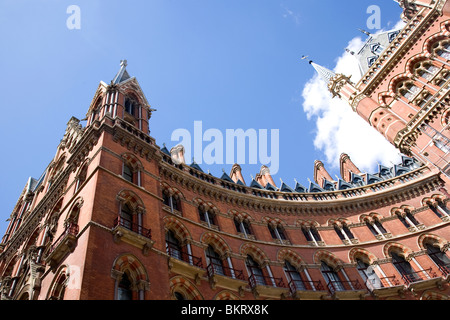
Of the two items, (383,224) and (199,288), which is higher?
(383,224)

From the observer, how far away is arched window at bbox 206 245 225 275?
19.6 metres

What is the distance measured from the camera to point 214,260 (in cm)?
2064

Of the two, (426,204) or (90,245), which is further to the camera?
(426,204)

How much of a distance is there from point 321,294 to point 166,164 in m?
13.0

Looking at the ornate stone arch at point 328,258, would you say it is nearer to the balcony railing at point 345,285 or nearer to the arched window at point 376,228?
the balcony railing at point 345,285

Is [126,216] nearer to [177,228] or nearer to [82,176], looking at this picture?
[177,228]

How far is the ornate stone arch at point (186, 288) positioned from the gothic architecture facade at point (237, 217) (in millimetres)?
56

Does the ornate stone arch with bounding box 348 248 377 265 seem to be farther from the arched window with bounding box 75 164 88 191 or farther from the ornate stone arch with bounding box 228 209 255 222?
the arched window with bounding box 75 164 88 191
